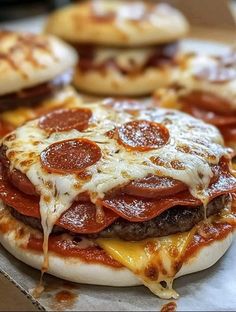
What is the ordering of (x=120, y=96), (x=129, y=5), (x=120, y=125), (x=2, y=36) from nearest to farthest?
(x=120, y=125), (x=2, y=36), (x=120, y=96), (x=129, y=5)

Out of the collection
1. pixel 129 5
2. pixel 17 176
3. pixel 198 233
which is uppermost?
pixel 17 176

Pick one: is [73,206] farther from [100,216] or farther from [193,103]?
[193,103]

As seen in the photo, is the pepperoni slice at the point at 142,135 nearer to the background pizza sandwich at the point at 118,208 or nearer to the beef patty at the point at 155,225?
the background pizza sandwich at the point at 118,208

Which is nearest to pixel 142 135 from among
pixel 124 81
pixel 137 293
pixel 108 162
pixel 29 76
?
pixel 108 162

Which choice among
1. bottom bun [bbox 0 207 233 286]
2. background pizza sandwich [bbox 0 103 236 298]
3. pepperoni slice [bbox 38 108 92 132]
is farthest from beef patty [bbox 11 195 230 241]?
pepperoni slice [bbox 38 108 92 132]

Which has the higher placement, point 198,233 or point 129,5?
point 198,233

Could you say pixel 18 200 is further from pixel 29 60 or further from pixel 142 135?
pixel 29 60

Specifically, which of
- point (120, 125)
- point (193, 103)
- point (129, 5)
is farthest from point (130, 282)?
point (129, 5)

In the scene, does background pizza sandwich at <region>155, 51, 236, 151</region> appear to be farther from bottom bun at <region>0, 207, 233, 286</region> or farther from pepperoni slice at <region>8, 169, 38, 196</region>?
pepperoni slice at <region>8, 169, 38, 196</region>

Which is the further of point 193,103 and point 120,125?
point 193,103
